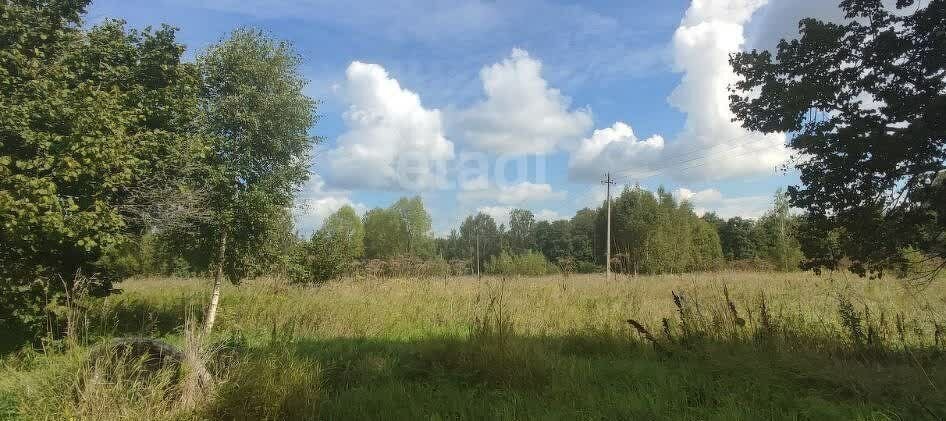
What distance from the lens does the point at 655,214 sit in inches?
1620

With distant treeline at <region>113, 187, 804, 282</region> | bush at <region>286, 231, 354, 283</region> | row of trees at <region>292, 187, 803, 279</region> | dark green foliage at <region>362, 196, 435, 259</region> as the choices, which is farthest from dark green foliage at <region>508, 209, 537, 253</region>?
bush at <region>286, 231, 354, 283</region>

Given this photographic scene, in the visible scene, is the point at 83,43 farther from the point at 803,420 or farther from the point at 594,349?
the point at 803,420

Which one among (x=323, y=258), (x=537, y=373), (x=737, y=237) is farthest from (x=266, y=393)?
(x=737, y=237)

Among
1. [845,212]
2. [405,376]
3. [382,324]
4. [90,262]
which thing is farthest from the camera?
[382,324]

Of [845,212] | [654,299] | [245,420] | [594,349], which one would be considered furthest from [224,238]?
[845,212]

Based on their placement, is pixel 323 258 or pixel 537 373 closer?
pixel 537 373

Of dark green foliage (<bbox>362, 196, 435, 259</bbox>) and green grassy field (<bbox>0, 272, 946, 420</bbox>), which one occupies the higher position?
dark green foliage (<bbox>362, 196, 435, 259</bbox>)

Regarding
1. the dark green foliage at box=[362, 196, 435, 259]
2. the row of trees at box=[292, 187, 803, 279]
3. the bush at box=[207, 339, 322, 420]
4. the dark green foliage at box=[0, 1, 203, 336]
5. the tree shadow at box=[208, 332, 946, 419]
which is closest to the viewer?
the bush at box=[207, 339, 322, 420]

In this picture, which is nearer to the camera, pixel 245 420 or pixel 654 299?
pixel 245 420

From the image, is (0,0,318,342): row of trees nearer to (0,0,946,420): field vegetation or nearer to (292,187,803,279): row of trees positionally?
(0,0,946,420): field vegetation

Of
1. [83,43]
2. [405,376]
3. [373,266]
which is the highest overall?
[83,43]

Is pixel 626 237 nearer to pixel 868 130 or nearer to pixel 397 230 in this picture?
pixel 397 230

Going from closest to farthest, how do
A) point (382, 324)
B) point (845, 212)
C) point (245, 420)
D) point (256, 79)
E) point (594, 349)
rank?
1. point (245, 420)
2. point (845, 212)
3. point (594, 349)
4. point (382, 324)
5. point (256, 79)

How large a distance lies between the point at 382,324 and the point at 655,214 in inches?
1416
